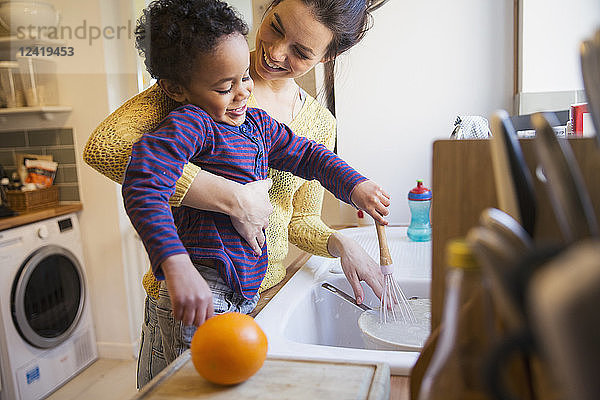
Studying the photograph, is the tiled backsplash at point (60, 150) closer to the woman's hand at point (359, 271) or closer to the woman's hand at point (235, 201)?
the woman's hand at point (359, 271)

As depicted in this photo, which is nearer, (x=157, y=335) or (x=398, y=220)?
(x=157, y=335)

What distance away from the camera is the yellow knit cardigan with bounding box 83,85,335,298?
2.84 feet

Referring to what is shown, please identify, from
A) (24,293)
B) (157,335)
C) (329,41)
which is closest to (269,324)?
(157,335)

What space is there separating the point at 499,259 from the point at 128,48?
3.07m

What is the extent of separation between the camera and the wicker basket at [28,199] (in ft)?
8.82

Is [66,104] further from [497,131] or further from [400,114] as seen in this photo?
[497,131]

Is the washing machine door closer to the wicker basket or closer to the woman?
the wicker basket

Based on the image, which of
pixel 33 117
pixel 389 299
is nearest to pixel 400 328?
pixel 389 299

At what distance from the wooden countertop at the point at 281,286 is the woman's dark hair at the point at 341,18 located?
0.50 metres

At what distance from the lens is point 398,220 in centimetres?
265

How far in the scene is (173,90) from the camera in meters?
0.92

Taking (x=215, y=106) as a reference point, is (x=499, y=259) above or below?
below

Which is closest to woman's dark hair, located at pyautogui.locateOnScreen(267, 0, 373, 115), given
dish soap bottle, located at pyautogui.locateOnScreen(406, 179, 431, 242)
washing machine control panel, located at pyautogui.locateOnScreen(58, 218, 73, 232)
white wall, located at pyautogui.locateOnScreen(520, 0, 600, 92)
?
dish soap bottle, located at pyautogui.locateOnScreen(406, 179, 431, 242)


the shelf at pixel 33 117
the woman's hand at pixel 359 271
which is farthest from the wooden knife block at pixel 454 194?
the shelf at pixel 33 117
